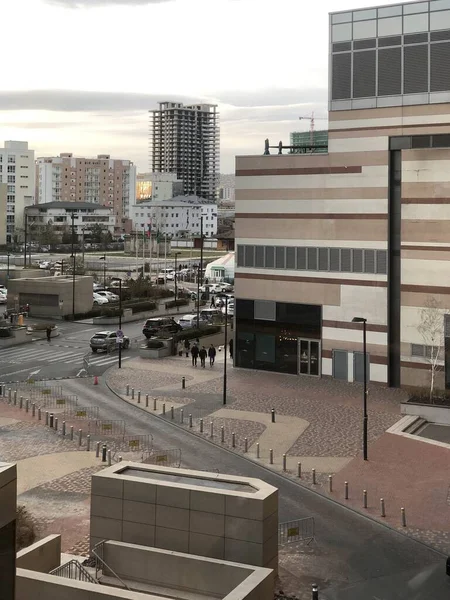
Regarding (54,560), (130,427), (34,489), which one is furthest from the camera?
(130,427)

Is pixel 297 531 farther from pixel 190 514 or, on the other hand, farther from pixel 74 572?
pixel 74 572

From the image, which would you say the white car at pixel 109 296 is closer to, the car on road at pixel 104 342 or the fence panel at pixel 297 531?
the car on road at pixel 104 342

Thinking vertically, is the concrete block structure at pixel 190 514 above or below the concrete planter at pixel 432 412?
above

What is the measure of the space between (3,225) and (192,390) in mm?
158965

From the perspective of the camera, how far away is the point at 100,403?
135 ft

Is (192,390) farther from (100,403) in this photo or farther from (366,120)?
(366,120)

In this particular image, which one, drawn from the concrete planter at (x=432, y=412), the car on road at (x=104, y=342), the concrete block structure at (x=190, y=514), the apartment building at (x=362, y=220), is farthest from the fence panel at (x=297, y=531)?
the car on road at (x=104, y=342)

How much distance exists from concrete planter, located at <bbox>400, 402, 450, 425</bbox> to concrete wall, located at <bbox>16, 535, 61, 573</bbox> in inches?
901

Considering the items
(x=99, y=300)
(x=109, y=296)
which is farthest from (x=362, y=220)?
(x=109, y=296)

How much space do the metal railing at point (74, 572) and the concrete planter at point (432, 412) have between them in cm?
2269

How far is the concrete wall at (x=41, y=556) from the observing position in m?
18.5

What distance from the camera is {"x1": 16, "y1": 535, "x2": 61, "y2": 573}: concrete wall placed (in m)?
18.5

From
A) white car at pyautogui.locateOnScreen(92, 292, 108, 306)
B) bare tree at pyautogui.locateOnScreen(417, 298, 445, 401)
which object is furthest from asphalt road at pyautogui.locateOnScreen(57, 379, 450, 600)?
white car at pyautogui.locateOnScreen(92, 292, 108, 306)

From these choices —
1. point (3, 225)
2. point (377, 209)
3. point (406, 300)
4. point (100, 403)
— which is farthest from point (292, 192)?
point (3, 225)
